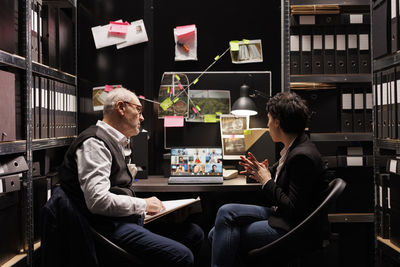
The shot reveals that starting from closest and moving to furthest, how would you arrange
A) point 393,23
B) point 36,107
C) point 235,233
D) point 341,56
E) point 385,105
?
point 235,233, point 393,23, point 385,105, point 36,107, point 341,56

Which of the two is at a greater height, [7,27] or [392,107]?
[7,27]

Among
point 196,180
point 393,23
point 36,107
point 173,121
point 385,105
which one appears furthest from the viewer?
point 173,121

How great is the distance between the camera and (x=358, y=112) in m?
2.50

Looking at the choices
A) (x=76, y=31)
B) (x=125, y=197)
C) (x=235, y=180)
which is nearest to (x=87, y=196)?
(x=125, y=197)

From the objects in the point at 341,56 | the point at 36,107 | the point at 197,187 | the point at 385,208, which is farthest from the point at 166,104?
the point at 385,208

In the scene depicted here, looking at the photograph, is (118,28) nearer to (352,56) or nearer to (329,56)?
(329,56)

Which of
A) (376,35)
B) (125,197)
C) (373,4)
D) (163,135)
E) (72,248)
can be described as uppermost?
(373,4)

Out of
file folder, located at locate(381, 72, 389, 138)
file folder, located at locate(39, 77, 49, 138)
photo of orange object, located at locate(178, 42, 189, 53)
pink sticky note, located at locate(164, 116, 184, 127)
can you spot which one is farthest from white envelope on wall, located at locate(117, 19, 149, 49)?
file folder, located at locate(381, 72, 389, 138)

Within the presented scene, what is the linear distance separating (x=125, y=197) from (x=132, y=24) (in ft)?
5.93

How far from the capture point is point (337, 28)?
2510 millimetres

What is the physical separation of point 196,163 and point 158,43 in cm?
113

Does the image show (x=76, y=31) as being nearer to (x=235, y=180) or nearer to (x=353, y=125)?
(x=235, y=180)

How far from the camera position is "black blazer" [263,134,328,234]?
5.05ft

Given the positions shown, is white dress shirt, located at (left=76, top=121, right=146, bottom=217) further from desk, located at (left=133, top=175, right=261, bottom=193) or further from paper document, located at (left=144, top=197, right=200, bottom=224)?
desk, located at (left=133, top=175, right=261, bottom=193)
